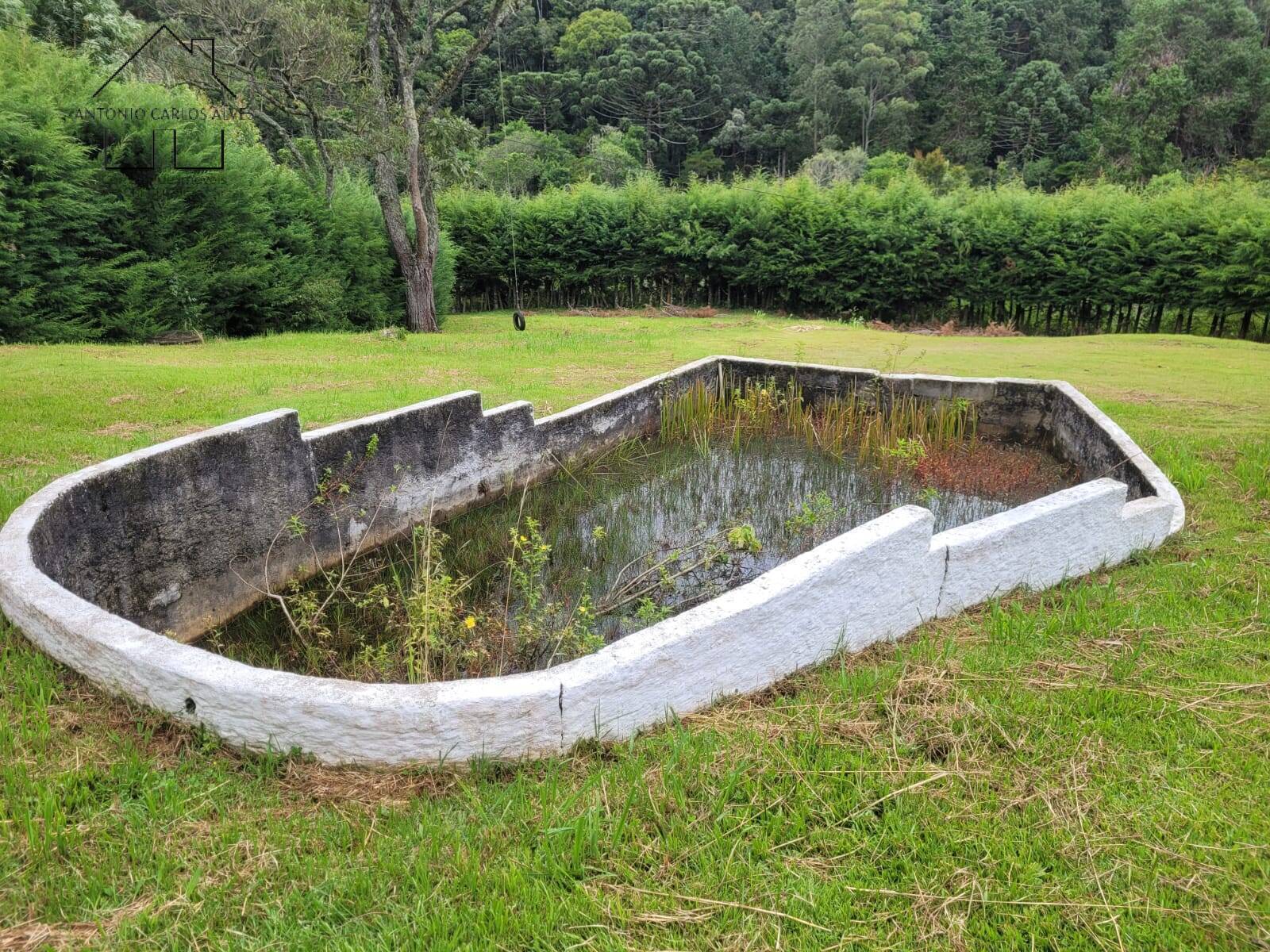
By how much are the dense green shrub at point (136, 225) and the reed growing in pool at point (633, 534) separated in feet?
26.3

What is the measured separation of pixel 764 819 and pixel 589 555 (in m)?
2.73

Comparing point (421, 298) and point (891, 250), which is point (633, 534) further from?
point (891, 250)

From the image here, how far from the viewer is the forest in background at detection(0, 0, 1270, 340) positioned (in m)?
11.0

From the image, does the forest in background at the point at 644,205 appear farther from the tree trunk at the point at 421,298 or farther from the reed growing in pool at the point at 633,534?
the reed growing in pool at the point at 633,534

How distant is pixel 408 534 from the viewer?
521 centimetres

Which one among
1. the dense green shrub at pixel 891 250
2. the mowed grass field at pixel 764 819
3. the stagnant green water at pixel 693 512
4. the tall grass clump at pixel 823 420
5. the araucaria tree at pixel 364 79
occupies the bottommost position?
the stagnant green water at pixel 693 512

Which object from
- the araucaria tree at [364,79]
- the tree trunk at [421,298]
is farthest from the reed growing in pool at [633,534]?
the araucaria tree at [364,79]

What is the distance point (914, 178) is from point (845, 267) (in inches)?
113

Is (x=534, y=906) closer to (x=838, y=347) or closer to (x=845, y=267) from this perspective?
(x=838, y=347)

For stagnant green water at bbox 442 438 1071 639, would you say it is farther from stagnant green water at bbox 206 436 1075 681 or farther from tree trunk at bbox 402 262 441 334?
tree trunk at bbox 402 262 441 334

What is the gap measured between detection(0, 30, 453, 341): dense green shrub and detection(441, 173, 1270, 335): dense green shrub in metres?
5.91

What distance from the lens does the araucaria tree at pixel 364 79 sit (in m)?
14.0

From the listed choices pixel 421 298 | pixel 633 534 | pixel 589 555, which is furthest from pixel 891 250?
pixel 589 555

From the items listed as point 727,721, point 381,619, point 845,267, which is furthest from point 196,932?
point 845,267
